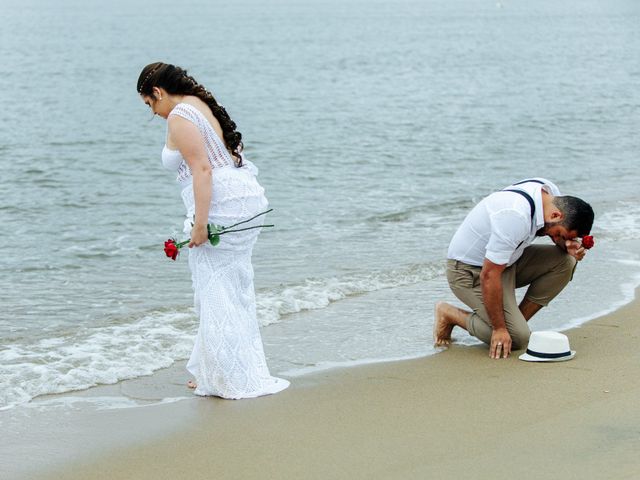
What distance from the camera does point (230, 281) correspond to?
5.35 m

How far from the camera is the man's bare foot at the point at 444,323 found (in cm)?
626

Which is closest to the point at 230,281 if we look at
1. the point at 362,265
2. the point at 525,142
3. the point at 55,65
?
the point at 362,265

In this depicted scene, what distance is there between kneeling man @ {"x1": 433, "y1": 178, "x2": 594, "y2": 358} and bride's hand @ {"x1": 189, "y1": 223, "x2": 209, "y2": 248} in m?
1.67

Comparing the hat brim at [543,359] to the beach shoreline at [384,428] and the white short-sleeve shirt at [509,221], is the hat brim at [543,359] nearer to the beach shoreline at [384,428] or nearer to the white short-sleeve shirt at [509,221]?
the beach shoreline at [384,428]

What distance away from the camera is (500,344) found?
5.85m

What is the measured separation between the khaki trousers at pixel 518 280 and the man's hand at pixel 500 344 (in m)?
0.11

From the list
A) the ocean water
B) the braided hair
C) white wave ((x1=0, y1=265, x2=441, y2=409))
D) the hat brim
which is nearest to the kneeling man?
the hat brim

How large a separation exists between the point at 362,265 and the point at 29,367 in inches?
148

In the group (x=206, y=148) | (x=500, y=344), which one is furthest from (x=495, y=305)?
(x=206, y=148)

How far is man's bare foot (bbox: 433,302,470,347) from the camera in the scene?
6262 mm

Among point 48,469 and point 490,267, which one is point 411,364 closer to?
point 490,267

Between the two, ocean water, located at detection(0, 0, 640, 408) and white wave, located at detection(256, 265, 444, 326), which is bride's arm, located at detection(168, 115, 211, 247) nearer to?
ocean water, located at detection(0, 0, 640, 408)

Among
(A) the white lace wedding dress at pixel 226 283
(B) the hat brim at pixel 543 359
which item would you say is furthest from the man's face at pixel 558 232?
(A) the white lace wedding dress at pixel 226 283

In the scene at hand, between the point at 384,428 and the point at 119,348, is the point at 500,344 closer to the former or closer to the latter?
the point at 384,428
